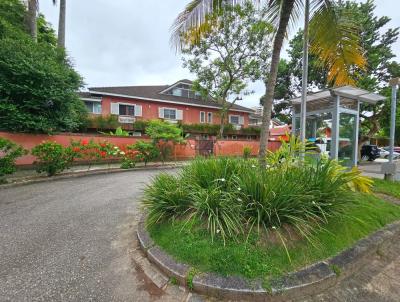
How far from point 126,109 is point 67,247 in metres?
17.8

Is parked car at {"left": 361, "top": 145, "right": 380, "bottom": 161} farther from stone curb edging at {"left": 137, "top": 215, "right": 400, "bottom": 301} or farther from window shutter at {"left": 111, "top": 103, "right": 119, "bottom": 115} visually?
window shutter at {"left": 111, "top": 103, "right": 119, "bottom": 115}

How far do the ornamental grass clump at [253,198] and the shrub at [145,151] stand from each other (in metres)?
7.95

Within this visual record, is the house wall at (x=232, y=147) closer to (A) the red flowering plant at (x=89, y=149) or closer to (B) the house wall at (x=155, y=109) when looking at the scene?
(B) the house wall at (x=155, y=109)

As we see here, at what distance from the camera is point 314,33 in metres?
4.71

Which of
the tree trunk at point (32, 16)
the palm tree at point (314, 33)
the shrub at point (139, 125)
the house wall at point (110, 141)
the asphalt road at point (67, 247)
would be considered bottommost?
the asphalt road at point (67, 247)

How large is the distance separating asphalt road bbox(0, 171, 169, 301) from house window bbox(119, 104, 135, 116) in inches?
564

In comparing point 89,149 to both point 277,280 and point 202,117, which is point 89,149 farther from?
point 202,117

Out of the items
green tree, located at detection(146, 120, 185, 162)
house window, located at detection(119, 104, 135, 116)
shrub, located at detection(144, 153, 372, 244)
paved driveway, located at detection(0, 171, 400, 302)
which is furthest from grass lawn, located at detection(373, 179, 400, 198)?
house window, located at detection(119, 104, 135, 116)

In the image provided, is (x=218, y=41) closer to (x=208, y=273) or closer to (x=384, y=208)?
(x=384, y=208)

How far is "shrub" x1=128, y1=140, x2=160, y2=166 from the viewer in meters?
11.2

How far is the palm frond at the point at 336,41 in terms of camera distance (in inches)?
174

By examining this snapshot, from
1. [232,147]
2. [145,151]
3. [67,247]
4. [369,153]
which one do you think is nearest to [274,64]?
[67,247]

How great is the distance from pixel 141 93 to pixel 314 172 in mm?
20082

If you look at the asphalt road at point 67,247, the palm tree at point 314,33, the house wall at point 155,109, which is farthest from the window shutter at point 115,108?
the palm tree at point 314,33
